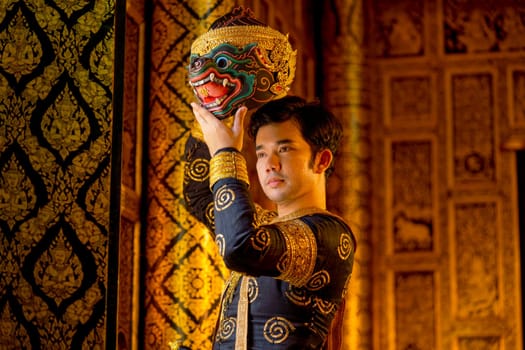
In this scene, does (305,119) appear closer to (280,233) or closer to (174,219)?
(280,233)

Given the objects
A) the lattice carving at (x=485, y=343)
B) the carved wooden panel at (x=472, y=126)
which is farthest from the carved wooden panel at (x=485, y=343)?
the carved wooden panel at (x=472, y=126)

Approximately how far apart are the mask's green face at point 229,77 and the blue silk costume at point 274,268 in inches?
6.6

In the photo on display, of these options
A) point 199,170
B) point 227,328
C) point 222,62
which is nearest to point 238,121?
point 222,62

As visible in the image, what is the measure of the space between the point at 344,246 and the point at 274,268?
25cm

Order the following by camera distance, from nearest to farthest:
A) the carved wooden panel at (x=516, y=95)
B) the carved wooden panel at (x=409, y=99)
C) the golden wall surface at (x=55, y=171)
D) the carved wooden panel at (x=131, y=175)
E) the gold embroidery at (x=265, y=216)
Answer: the gold embroidery at (x=265, y=216)
the golden wall surface at (x=55, y=171)
the carved wooden panel at (x=131, y=175)
the carved wooden panel at (x=516, y=95)
the carved wooden panel at (x=409, y=99)

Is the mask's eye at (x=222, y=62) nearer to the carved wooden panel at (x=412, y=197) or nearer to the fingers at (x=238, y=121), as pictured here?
the fingers at (x=238, y=121)

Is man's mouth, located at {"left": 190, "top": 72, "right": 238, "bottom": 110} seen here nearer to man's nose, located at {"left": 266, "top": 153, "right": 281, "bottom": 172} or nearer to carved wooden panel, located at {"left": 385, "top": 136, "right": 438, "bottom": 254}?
man's nose, located at {"left": 266, "top": 153, "right": 281, "bottom": 172}

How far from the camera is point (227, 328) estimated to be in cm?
248

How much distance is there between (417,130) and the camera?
18.7 feet

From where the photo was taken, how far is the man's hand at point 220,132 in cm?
242

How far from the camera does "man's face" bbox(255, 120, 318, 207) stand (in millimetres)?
2545

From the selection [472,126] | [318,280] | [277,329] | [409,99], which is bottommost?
[277,329]

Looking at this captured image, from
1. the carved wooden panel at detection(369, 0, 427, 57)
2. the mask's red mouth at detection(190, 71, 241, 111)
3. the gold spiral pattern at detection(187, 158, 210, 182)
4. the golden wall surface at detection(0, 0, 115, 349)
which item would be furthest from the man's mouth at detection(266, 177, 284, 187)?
the carved wooden panel at detection(369, 0, 427, 57)

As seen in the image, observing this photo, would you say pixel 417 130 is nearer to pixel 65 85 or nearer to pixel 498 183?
pixel 498 183
